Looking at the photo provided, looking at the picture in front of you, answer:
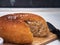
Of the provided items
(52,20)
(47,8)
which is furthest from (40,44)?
(47,8)

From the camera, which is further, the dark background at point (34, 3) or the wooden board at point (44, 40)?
the dark background at point (34, 3)

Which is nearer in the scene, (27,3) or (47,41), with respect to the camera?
(47,41)

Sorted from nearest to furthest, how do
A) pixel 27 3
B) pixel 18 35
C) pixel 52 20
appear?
pixel 18 35
pixel 52 20
pixel 27 3

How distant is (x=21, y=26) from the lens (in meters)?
0.66

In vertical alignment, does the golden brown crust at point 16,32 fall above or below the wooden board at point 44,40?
above

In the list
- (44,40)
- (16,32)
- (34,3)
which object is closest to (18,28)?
(16,32)

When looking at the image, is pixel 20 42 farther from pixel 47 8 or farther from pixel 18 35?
pixel 47 8

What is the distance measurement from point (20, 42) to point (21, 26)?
0.18ft

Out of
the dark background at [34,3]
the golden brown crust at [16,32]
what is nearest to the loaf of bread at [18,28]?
the golden brown crust at [16,32]

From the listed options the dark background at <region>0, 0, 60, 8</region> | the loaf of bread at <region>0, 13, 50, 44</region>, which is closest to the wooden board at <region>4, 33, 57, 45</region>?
the loaf of bread at <region>0, 13, 50, 44</region>

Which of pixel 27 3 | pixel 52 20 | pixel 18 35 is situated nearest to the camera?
pixel 18 35

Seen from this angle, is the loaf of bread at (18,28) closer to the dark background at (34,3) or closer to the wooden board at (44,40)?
the wooden board at (44,40)

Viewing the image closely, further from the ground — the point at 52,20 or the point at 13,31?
the point at 13,31

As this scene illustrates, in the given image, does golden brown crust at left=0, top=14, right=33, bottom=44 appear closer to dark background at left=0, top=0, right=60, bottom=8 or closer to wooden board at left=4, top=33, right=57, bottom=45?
wooden board at left=4, top=33, right=57, bottom=45
